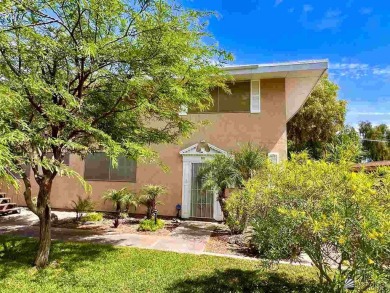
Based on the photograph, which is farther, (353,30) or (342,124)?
(342,124)

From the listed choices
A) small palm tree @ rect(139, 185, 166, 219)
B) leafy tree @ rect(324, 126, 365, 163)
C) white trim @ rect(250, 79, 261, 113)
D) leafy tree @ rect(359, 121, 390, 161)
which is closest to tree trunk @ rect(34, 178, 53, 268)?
small palm tree @ rect(139, 185, 166, 219)

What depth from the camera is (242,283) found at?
577 cm

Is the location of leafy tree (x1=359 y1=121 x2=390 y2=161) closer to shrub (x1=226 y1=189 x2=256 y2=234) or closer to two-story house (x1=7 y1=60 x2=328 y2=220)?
two-story house (x1=7 y1=60 x2=328 y2=220)

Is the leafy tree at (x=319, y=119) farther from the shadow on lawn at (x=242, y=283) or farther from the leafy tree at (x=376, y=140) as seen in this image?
the shadow on lawn at (x=242, y=283)

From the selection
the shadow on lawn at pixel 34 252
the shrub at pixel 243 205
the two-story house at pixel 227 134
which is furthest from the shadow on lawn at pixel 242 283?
the two-story house at pixel 227 134

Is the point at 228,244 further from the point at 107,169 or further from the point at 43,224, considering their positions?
the point at 107,169

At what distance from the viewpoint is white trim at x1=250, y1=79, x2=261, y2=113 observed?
12367mm

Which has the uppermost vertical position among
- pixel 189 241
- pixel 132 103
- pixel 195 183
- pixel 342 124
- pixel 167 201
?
pixel 342 124

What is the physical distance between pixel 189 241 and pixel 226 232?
1.90 m

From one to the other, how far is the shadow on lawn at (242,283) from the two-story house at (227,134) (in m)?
6.12

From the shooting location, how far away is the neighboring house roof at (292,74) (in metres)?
11.1

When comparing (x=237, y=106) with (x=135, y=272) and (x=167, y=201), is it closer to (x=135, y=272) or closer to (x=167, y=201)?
(x=167, y=201)

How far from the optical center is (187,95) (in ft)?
20.9

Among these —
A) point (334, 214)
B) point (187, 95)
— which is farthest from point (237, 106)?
point (334, 214)
